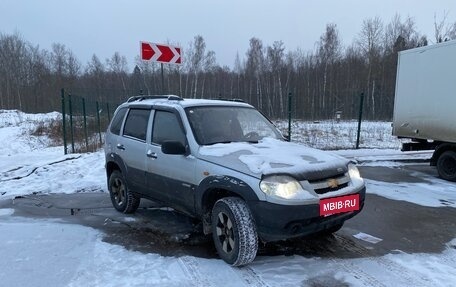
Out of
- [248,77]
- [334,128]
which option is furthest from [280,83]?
[334,128]

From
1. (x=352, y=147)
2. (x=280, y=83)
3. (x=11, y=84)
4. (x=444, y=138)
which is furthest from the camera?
(x=11, y=84)

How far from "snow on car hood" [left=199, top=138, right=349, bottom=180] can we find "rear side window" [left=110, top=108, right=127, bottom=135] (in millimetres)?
2336

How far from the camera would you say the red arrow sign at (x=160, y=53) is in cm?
842

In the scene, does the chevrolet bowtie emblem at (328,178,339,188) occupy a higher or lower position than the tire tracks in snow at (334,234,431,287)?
higher

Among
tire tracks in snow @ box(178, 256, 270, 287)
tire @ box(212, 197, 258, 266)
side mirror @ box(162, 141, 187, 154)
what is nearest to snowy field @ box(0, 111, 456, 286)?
tire tracks in snow @ box(178, 256, 270, 287)

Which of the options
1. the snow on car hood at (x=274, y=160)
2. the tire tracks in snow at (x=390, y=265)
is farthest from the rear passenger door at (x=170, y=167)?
the tire tracks in snow at (x=390, y=265)

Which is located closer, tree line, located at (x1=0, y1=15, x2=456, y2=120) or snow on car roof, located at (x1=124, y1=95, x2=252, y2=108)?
snow on car roof, located at (x1=124, y1=95, x2=252, y2=108)

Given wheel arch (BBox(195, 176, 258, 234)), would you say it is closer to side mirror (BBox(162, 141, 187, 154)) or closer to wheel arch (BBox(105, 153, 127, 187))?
side mirror (BBox(162, 141, 187, 154))

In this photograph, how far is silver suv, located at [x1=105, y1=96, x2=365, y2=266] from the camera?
3.69 m

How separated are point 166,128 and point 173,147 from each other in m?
0.70

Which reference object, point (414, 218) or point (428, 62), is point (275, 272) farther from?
point (428, 62)

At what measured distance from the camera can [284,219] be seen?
358cm

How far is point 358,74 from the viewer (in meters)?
49.2

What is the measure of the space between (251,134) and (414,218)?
3130 mm
